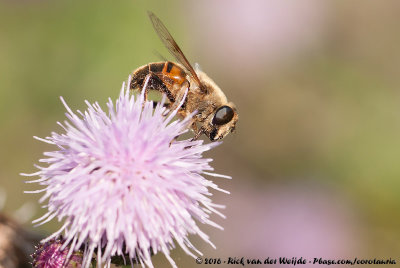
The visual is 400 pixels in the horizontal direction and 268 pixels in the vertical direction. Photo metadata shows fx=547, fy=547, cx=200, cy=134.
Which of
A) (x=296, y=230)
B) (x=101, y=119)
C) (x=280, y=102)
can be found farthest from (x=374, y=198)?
(x=101, y=119)

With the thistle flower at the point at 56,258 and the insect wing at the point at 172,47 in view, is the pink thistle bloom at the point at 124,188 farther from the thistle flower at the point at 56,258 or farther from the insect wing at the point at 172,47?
the insect wing at the point at 172,47

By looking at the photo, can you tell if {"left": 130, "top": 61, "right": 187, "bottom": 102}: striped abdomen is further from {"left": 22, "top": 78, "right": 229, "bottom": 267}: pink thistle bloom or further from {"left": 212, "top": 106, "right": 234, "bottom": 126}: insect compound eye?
{"left": 22, "top": 78, "right": 229, "bottom": 267}: pink thistle bloom

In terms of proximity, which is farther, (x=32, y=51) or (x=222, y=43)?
(x=222, y=43)

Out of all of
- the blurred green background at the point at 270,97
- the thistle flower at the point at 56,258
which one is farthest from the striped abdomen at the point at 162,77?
the blurred green background at the point at 270,97

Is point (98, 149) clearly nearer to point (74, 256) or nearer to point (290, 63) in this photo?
point (74, 256)

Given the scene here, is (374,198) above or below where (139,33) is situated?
below

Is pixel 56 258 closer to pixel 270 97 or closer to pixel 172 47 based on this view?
pixel 172 47

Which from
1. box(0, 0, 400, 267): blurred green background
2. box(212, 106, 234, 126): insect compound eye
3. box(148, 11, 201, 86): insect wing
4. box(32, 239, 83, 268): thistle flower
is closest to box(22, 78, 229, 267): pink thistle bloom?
box(32, 239, 83, 268): thistle flower
